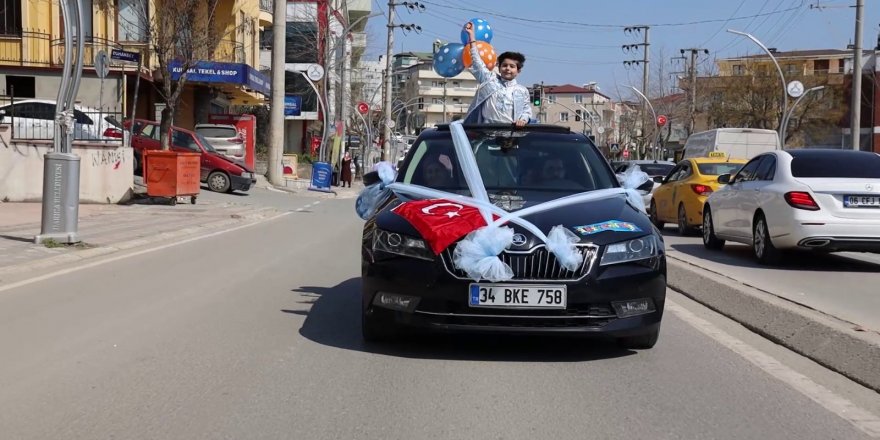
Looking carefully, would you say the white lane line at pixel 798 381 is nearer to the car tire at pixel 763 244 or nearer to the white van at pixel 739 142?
the car tire at pixel 763 244

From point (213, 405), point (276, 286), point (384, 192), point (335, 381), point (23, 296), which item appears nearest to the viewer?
point (213, 405)

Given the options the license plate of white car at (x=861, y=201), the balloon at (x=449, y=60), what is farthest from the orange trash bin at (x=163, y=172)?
the license plate of white car at (x=861, y=201)

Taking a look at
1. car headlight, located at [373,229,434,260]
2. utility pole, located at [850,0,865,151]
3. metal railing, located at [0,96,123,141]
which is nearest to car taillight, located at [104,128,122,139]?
metal railing, located at [0,96,123,141]

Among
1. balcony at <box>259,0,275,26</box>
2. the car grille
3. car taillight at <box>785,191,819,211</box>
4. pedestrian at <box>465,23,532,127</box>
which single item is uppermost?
balcony at <box>259,0,275,26</box>

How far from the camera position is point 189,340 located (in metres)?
6.67

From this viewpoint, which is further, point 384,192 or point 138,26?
point 138,26

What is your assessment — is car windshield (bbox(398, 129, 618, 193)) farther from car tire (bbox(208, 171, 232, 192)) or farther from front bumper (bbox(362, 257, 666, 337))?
car tire (bbox(208, 171, 232, 192))

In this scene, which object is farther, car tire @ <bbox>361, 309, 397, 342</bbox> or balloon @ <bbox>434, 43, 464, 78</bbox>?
balloon @ <bbox>434, 43, 464, 78</bbox>

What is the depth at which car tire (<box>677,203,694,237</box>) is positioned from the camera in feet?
55.3

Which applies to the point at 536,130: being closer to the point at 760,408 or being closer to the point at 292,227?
the point at 760,408

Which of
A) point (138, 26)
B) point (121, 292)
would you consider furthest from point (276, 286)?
point (138, 26)

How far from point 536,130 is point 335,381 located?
2.98m

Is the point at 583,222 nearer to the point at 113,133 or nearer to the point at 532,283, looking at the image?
the point at 532,283

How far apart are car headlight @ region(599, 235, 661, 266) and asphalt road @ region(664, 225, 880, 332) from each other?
7.86 feet
